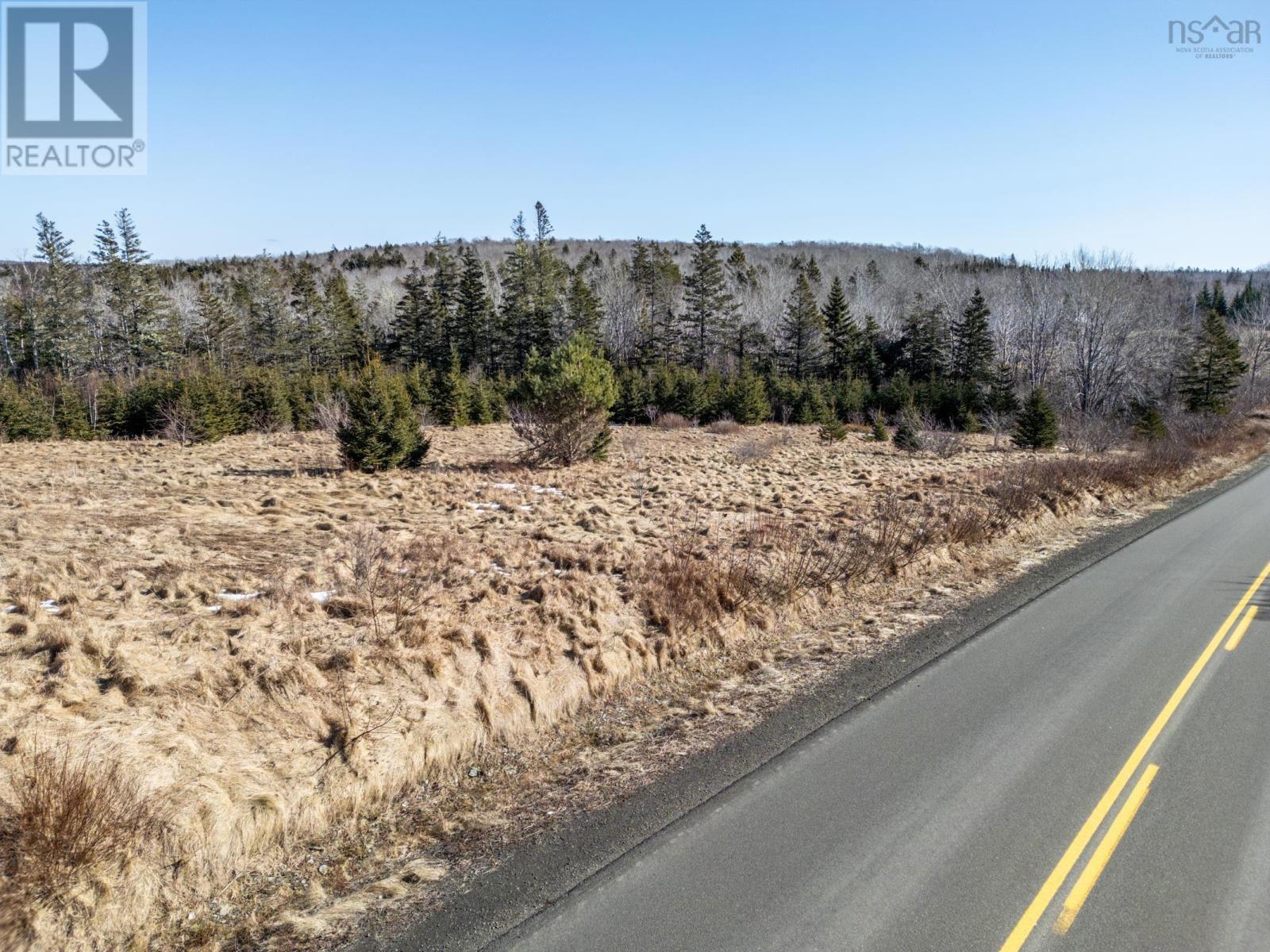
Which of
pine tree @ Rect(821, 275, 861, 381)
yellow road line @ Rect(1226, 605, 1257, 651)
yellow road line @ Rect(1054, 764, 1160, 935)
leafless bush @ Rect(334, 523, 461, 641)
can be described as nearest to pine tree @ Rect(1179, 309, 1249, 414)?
pine tree @ Rect(821, 275, 861, 381)

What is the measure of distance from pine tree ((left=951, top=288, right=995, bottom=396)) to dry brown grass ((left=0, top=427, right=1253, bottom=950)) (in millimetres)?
46827

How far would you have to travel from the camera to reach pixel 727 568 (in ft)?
37.4

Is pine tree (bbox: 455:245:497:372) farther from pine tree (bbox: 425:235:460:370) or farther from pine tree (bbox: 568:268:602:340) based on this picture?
pine tree (bbox: 568:268:602:340)

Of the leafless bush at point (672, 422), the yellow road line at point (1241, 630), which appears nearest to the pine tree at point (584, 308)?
the leafless bush at point (672, 422)

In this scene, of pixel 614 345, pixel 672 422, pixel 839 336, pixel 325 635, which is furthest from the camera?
pixel 614 345

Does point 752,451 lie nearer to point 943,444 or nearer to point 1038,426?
point 943,444

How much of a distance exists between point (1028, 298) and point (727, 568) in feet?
227

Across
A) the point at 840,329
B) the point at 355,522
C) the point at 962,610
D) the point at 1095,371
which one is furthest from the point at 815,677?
the point at 840,329

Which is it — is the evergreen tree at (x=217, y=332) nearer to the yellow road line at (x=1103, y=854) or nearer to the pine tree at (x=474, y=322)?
the pine tree at (x=474, y=322)

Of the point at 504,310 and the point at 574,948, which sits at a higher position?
the point at 504,310

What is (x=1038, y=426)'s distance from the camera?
33188 mm

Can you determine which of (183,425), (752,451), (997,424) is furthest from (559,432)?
(997,424)

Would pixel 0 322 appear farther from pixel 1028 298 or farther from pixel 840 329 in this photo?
pixel 1028 298

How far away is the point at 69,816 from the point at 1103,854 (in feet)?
23.7
